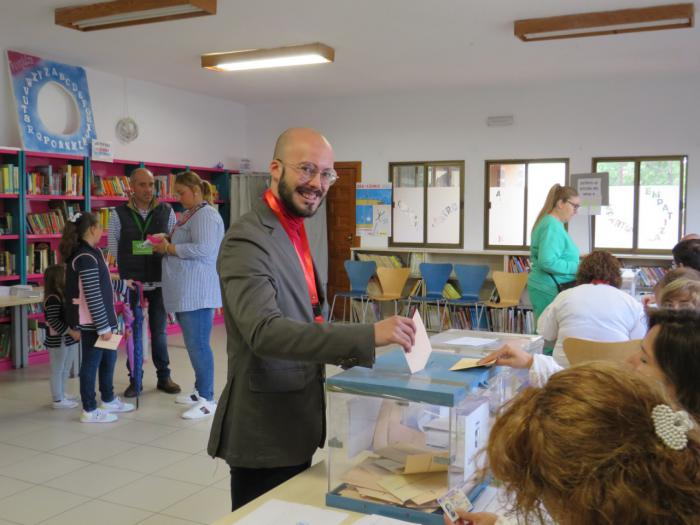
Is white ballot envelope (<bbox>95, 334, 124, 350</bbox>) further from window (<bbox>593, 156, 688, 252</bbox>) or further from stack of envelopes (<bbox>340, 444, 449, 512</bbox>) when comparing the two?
window (<bbox>593, 156, 688, 252</bbox>)

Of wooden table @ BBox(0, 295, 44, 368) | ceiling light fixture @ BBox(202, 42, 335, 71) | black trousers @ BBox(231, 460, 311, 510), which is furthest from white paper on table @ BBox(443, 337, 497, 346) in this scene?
wooden table @ BBox(0, 295, 44, 368)

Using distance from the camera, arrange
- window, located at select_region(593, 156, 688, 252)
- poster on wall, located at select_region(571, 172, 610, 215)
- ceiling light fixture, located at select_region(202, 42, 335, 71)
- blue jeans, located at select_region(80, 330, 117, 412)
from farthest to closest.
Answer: window, located at select_region(593, 156, 688, 252), poster on wall, located at select_region(571, 172, 610, 215), ceiling light fixture, located at select_region(202, 42, 335, 71), blue jeans, located at select_region(80, 330, 117, 412)

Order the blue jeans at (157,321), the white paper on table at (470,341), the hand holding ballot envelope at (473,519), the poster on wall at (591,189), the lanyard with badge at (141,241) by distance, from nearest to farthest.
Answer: the hand holding ballot envelope at (473,519)
the white paper on table at (470,341)
the lanyard with badge at (141,241)
the blue jeans at (157,321)
the poster on wall at (591,189)

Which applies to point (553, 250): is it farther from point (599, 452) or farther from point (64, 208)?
point (64, 208)

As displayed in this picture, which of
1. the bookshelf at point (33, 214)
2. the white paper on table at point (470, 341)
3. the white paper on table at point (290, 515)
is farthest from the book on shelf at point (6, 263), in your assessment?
the white paper on table at point (290, 515)

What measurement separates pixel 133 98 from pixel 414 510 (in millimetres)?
7456

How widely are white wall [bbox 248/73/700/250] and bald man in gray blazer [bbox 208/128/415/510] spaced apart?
7003 millimetres

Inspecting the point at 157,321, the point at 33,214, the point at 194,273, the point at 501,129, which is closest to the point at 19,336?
the point at 33,214

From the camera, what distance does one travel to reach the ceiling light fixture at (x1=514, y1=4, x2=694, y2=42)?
5168 millimetres

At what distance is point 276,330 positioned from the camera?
158 centimetres

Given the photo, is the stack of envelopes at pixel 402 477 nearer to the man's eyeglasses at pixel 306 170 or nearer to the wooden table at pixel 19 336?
the man's eyeglasses at pixel 306 170

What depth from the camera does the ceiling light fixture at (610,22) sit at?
5168mm

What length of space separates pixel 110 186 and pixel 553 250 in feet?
16.0

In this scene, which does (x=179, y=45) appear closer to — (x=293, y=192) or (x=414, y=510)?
(x=293, y=192)
